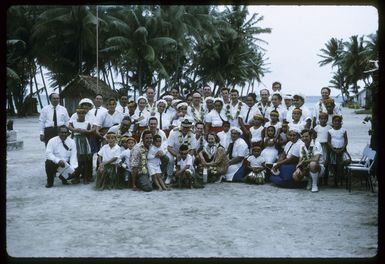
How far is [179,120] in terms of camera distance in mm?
8547

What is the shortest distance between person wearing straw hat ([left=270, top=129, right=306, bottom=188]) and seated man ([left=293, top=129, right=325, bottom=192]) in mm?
110

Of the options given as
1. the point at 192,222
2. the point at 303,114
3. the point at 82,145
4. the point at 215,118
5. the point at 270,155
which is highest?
the point at 303,114

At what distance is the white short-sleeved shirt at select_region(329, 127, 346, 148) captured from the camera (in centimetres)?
768

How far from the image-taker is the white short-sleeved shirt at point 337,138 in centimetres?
768

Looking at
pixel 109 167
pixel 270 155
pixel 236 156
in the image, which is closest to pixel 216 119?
pixel 236 156

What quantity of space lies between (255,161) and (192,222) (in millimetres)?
3163

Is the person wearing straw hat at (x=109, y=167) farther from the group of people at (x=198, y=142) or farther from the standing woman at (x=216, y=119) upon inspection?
the standing woman at (x=216, y=119)

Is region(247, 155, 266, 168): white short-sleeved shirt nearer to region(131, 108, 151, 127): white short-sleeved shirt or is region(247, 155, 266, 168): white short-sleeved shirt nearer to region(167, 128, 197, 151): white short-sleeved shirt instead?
region(167, 128, 197, 151): white short-sleeved shirt

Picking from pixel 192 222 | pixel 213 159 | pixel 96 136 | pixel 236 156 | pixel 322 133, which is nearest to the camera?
pixel 192 222

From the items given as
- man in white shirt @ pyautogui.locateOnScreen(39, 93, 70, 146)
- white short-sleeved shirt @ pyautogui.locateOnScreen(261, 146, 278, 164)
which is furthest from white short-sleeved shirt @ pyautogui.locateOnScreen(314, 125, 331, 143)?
man in white shirt @ pyautogui.locateOnScreen(39, 93, 70, 146)

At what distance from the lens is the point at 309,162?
24.6 ft

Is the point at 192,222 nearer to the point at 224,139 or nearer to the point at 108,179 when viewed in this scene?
the point at 108,179

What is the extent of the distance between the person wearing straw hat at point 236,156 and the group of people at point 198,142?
19 mm

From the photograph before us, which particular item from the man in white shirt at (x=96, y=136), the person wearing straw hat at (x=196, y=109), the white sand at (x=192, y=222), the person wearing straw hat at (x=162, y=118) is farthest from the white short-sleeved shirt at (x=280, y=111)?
the man in white shirt at (x=96, y=136)
